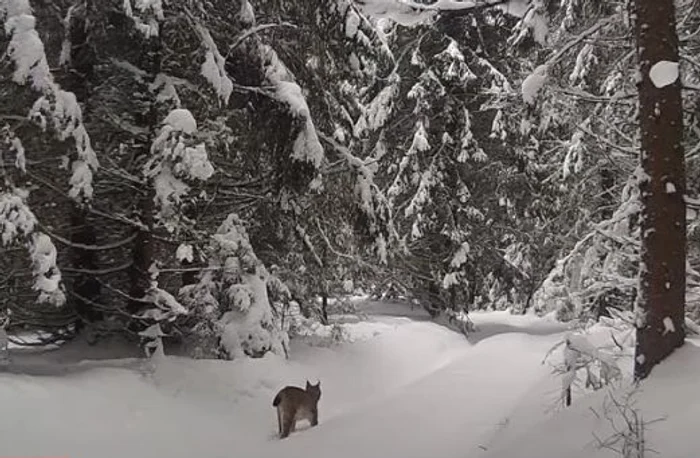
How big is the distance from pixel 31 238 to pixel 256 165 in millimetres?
4221

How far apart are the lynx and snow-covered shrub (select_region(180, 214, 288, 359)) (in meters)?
1.57

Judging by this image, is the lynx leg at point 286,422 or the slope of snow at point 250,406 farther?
the lynx leg at point 286,422

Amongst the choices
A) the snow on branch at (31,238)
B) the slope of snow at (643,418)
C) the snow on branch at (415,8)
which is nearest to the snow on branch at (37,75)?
the snow on branch at (31,238)

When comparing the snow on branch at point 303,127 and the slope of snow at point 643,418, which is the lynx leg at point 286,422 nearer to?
the slope of snow at point 643,418

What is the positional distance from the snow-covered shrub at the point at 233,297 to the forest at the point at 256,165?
Result: 0.09ft

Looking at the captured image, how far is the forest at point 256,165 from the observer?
6.04m

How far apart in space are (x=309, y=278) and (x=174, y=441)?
5.21 m

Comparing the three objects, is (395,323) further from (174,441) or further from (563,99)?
(174,441)

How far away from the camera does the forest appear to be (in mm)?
6035

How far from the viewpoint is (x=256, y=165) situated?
10.3 m

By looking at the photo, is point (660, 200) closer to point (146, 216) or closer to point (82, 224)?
point (146, 216)

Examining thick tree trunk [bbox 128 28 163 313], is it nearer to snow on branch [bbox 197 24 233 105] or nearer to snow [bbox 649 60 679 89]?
snow on branch [bbox 197 24 233 105]

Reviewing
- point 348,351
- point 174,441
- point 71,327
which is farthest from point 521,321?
point 174,441

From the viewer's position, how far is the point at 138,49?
850 centimetres
